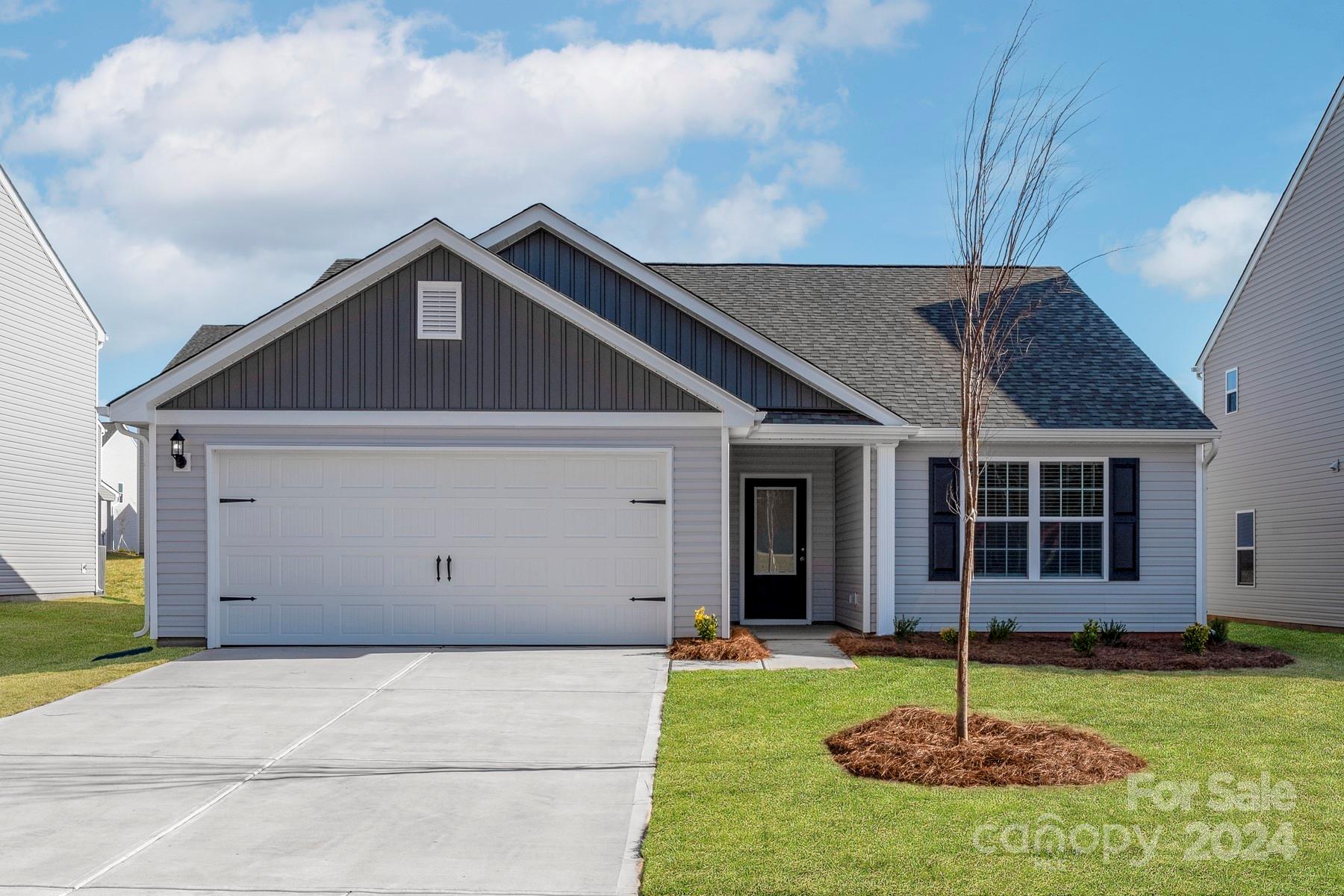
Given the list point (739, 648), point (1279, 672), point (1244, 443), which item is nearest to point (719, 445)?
point (739, 648)

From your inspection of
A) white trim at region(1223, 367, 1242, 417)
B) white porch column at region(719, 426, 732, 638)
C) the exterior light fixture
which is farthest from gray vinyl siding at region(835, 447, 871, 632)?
white trim at region(1223, 367, 1242, 417)

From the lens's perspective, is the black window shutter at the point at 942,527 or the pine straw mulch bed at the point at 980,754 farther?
the black window shutter at the point at 942,527

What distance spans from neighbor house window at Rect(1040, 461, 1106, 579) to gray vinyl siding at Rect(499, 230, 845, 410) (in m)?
3.08

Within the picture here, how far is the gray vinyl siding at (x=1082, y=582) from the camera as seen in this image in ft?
47.3

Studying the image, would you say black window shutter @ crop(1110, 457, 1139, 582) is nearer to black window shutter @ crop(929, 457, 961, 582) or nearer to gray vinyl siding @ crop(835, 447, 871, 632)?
black window shutter @ crop(929, 457, 961, 582)

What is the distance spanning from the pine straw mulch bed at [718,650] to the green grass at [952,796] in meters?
1.27

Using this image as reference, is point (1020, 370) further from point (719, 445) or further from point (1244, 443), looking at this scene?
point (1244, 443)

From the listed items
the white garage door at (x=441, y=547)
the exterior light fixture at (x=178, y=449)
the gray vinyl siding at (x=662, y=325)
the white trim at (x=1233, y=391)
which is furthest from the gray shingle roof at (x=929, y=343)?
the exterior light fixture at (x=178, y=449)

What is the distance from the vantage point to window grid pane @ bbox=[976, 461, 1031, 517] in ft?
48.3

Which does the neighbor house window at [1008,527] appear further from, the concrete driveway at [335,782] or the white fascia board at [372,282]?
the concrete driveway at [335,782]

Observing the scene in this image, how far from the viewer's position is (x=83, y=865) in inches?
213

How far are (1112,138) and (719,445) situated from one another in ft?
17.7

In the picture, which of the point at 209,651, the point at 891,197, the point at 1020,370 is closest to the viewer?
the point at 209,651

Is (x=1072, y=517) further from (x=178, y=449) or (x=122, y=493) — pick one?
(x=122, y=493)
